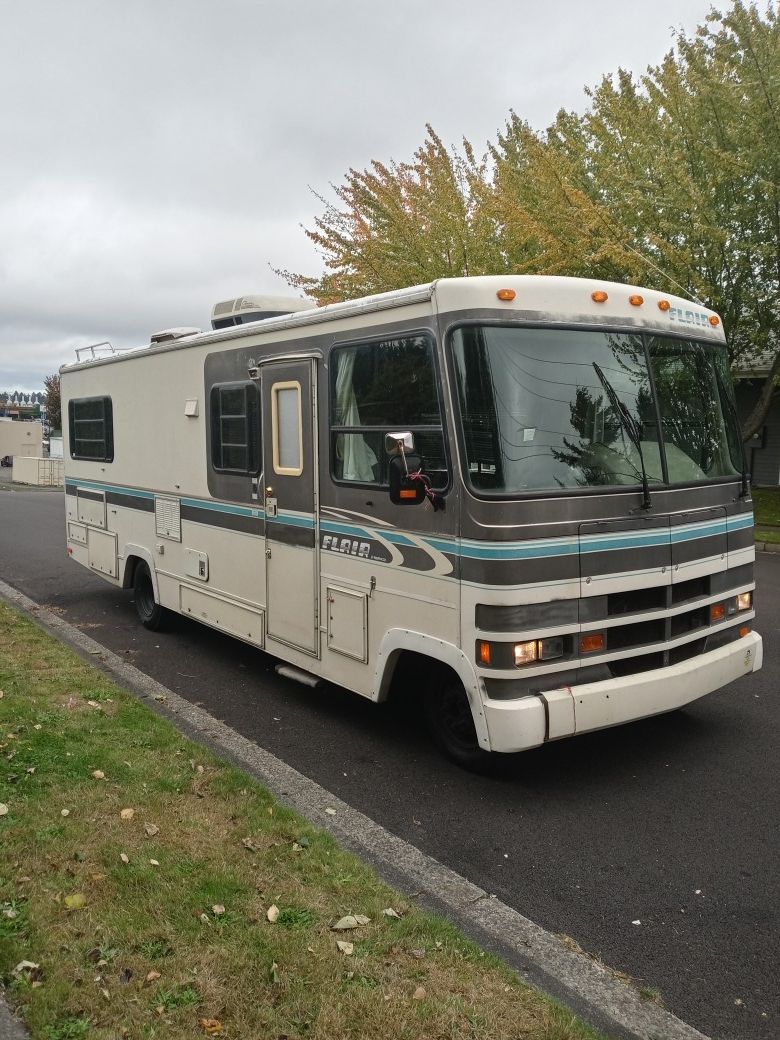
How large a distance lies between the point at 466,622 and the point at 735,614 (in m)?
2.09

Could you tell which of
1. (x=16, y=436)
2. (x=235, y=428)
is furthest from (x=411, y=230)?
(x=16, y=436)

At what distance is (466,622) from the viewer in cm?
475

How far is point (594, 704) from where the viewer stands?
15.5 feet

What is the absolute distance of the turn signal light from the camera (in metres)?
4.77

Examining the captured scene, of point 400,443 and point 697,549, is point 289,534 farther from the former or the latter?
point 697,549

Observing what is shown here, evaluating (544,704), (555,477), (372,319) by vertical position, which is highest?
(372,319)

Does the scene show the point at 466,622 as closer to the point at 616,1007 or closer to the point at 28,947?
the point at 616,1007

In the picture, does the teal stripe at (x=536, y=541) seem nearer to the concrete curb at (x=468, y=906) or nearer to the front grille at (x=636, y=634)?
the front grille at (x=636, y=634)

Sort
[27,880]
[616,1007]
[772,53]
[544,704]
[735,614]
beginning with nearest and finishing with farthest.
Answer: [616,1007]
[27,880]
[544,704]
[735,614]
[772,53]

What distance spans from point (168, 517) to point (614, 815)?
4.99 m

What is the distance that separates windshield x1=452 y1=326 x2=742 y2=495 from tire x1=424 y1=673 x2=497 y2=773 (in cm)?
140

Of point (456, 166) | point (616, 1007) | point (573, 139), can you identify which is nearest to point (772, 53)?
point (573, 139)

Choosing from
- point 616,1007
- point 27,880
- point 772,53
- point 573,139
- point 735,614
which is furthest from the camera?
point 573,139

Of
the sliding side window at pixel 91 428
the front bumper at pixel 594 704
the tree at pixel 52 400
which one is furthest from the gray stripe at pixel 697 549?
the tree at pixel 52 400
